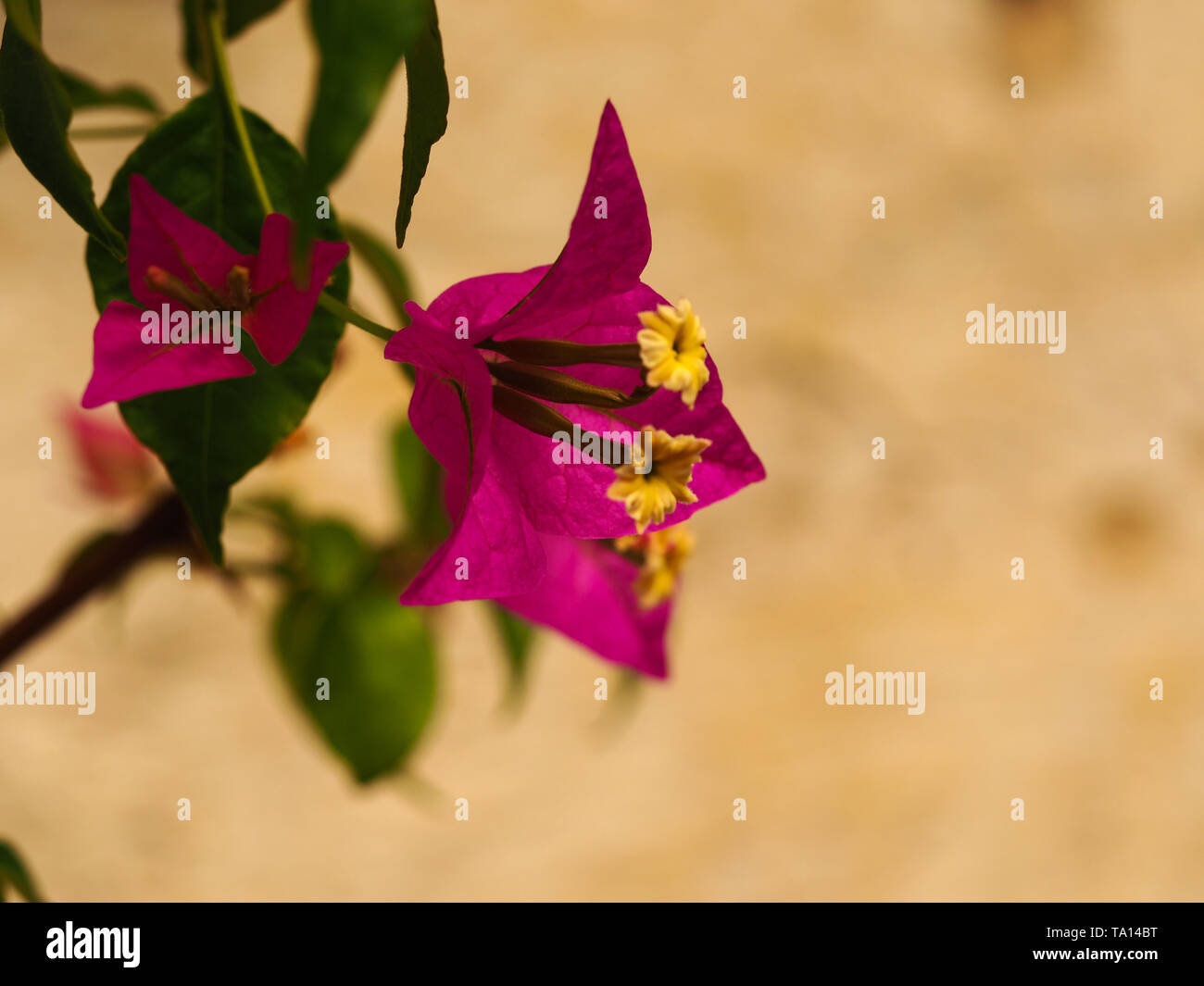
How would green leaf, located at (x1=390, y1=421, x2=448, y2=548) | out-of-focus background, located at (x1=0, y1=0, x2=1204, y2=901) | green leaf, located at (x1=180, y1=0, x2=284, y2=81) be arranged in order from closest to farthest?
green leaf, located at (x1=180, y1=0, x2=284, y2=81), green leaf, located at (x1=390, y1=421, x2=448, y2=548), out-of-focus background, located at (x1=0, y1=0, x2=1204, y2=901)

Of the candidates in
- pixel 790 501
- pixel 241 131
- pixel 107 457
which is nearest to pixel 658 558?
pixel 241 131

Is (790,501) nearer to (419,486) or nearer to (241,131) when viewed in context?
(419,486)

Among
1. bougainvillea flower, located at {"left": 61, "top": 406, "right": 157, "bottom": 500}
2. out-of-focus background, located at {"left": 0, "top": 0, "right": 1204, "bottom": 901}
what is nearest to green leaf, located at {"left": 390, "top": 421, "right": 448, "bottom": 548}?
bougainvillea flower, located at {"left": 61, "top": 406, "right": 157, "bottom": 500}

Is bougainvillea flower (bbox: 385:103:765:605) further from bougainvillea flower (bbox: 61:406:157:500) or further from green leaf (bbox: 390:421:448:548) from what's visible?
bougainvillea flower (bbox: 61:406:157:500)

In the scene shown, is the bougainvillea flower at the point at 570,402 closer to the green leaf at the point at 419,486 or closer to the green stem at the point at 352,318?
the green stem at the point at 352,318
